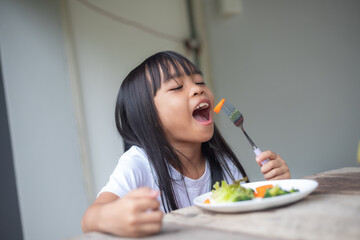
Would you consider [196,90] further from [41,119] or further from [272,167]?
[41,119]

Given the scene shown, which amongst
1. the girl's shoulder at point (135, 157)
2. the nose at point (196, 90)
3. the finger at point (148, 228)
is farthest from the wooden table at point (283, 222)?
the nose at point (196, 90)

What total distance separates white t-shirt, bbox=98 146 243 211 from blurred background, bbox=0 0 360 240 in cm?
96

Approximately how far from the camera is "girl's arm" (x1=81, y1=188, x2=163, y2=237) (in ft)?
1.72

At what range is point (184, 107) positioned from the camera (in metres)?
1.11

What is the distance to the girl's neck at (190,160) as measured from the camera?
3.95 ft

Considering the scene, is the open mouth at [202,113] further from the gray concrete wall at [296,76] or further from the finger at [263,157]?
the gray concrete wall at [296,76]

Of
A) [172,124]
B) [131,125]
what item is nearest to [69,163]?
[131,125]

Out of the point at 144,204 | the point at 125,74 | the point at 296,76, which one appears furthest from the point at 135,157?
the point at 296,76

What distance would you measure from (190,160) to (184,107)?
0.22 m

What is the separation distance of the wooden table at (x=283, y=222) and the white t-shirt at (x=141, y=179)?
0.26m

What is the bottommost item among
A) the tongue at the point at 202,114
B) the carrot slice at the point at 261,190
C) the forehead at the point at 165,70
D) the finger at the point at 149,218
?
the carrot slice at the point at 261,190

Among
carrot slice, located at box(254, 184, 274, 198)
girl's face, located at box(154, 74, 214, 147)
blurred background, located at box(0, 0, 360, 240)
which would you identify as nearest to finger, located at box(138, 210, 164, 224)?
carrot slice, located at box(254, 184, 274, 198)

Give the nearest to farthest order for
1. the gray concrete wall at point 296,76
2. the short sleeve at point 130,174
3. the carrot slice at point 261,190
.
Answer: the carrot slice at point 261,190 < the short sleeve at point 130,174 < the gray concrete wall at point 296,76

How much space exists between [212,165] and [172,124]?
25 centimetres
